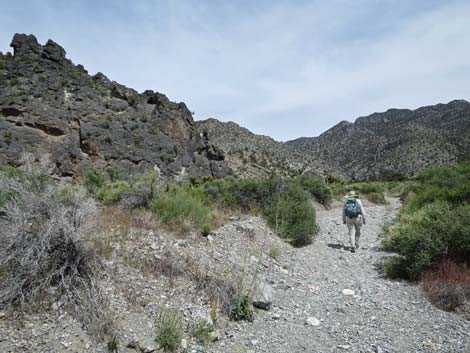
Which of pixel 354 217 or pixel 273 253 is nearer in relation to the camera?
pixel 273 253

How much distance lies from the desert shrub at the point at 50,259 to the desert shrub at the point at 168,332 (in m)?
0.63

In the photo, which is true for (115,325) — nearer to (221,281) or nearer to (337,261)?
(221,281)

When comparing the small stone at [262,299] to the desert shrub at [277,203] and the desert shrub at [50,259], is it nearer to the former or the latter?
the desert shrub at [50,259]

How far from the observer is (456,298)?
200 inches

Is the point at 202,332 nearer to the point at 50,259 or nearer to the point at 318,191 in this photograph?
the point at 50,259

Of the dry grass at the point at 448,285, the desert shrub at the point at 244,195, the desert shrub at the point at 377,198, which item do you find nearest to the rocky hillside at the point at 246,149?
the desert shrub at the point at 377,198

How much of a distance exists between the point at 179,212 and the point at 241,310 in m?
3.65

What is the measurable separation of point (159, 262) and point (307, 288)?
2.86 m

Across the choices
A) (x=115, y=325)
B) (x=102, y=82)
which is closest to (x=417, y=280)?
(x=115, y=325)

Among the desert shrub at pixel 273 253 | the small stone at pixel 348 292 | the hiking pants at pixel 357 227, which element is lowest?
the small stone at pixel 348 292

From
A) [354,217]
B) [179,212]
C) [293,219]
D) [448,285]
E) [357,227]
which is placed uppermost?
[179,212]

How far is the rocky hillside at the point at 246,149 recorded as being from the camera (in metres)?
41.7

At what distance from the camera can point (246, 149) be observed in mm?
49656

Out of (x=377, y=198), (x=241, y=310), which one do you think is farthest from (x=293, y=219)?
(x=377, y=198)
